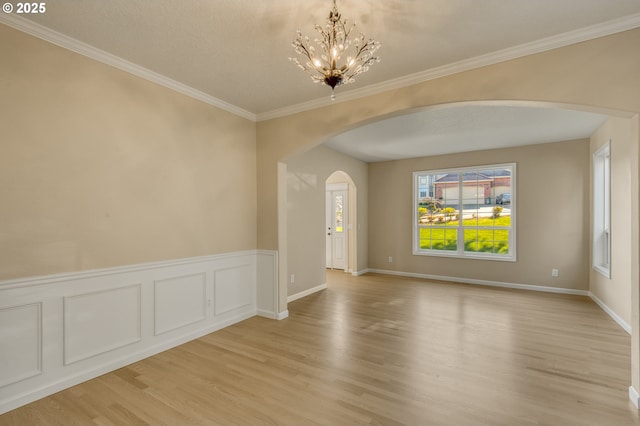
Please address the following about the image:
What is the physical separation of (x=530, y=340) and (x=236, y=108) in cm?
457

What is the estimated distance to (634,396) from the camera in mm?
2271

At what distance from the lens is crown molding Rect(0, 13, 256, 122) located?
224 cm

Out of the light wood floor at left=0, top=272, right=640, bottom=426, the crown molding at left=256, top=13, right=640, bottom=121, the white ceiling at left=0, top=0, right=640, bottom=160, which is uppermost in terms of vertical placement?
the white ceiling at left=0, top=0, right=640, bottom=160

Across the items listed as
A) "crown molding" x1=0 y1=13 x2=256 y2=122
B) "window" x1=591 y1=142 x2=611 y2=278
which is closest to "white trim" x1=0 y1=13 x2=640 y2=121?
"crown molding" x1=0 y1=13 x2=256 y2=122

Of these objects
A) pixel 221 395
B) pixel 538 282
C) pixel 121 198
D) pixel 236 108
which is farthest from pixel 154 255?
pixel 538 282

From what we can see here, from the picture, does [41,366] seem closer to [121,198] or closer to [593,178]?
[121,198]

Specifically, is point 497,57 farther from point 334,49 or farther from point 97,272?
point 97,272

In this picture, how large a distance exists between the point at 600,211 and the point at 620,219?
115cm

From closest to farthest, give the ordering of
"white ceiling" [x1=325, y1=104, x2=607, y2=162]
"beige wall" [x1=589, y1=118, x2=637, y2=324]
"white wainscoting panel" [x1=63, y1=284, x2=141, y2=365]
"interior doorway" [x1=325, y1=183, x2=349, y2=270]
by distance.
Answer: "white wainscoting panel" [x1=63, y1=284, x2=141, y2=365]
"beige wall" [x1=589, y1=118, x2=637, y2=324]
"white ceiling" [x1=325, y1=104, x2=607, y2=162]
"interior doorway" [x1=325, y1=183, x2=349, y2=270]

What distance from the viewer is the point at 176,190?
3363 millimetres

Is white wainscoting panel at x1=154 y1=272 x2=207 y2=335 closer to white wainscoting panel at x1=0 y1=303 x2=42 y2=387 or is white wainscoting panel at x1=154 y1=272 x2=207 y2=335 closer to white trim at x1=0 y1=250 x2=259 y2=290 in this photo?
white trim at x1=0 y1=250 x2=259 y2=290

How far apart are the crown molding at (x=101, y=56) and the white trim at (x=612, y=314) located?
5681mm

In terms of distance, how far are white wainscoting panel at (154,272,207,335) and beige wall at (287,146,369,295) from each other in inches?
67.1

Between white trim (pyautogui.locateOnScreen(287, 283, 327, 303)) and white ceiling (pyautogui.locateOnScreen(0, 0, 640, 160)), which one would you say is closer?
white ceiling (pyautogui.locateOnScreen(0, 0, 640, 160))
